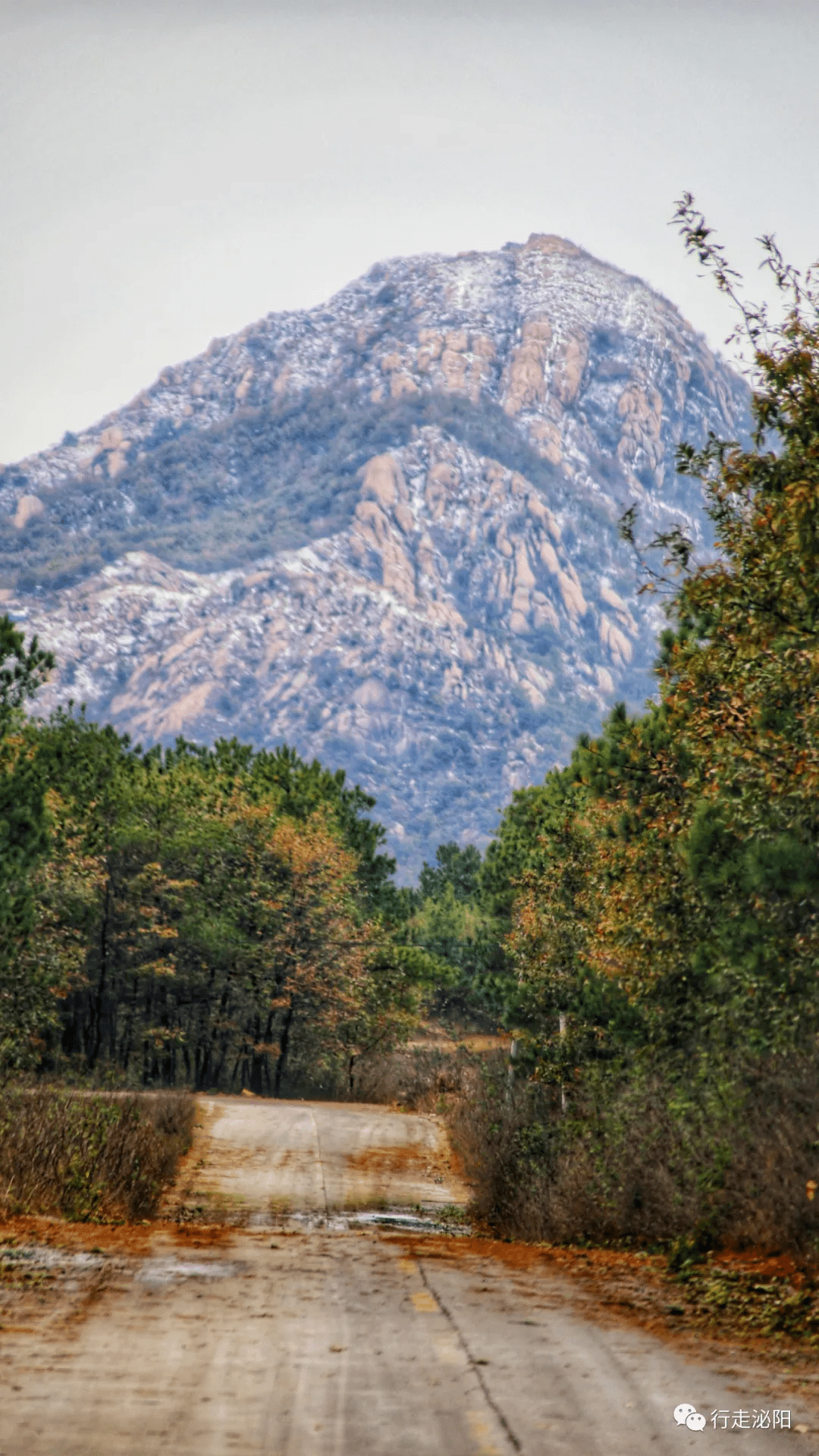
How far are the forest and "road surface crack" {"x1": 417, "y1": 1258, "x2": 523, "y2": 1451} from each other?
327 centimetres

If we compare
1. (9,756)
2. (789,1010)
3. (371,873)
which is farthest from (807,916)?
(371,873)

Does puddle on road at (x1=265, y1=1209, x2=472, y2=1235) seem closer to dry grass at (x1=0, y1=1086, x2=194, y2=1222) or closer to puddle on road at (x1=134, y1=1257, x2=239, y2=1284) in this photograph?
dry grass at (x1=0, y1=1086, x2=194, y2=1222)

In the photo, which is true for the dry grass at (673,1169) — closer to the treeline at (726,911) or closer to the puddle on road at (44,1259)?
the treeline at (726,911)

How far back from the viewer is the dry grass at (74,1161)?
42.3 feet

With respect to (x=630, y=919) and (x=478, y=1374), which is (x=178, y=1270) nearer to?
(x=478, y=1374)

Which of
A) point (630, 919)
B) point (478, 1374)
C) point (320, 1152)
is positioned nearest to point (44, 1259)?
point (478, 1374)

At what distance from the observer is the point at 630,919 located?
1705cm

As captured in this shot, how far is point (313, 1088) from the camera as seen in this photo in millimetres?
52875

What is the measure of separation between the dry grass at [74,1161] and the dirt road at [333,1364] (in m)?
1.29

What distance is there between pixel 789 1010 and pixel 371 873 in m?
49.9

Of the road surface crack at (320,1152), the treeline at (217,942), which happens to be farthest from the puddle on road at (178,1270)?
the treeline at (217,942)

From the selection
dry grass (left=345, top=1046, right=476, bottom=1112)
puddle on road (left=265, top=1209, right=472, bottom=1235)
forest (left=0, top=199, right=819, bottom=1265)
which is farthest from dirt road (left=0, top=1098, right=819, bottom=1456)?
dry grass (left=345, top=1046, right=476, bottom=1112)

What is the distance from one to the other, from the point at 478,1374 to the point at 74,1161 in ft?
26.8

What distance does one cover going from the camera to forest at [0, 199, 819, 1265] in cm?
1273
